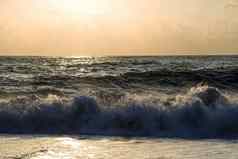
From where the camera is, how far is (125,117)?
30.3 feet

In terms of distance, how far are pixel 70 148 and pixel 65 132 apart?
1.72 m

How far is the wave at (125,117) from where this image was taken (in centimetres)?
870

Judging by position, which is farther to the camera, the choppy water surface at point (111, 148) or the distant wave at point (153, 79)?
→ the distant wave at point (153, 79)

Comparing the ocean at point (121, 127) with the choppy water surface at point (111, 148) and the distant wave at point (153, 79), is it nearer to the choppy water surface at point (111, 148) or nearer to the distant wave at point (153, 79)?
the choppy water surface at point (111, 148)

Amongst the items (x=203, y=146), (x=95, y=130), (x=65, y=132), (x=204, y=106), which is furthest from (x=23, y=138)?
(x=204, y=106)

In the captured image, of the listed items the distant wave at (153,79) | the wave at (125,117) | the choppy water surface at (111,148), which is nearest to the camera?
the choppy water surface at (111,148)

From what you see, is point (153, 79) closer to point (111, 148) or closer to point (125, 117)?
point (125, 117)

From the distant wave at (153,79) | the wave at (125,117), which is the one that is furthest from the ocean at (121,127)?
the distant wave at (153,79)

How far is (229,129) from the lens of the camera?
28.8 feet

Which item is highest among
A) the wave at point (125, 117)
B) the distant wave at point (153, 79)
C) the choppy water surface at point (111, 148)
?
the distant wave at point (153, 79)

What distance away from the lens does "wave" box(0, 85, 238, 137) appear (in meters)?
8.70

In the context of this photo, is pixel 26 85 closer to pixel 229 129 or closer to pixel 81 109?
pixel 81 109

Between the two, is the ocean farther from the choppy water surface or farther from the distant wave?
the distant wave

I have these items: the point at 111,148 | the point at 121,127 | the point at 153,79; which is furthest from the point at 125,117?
the point at 153,79
